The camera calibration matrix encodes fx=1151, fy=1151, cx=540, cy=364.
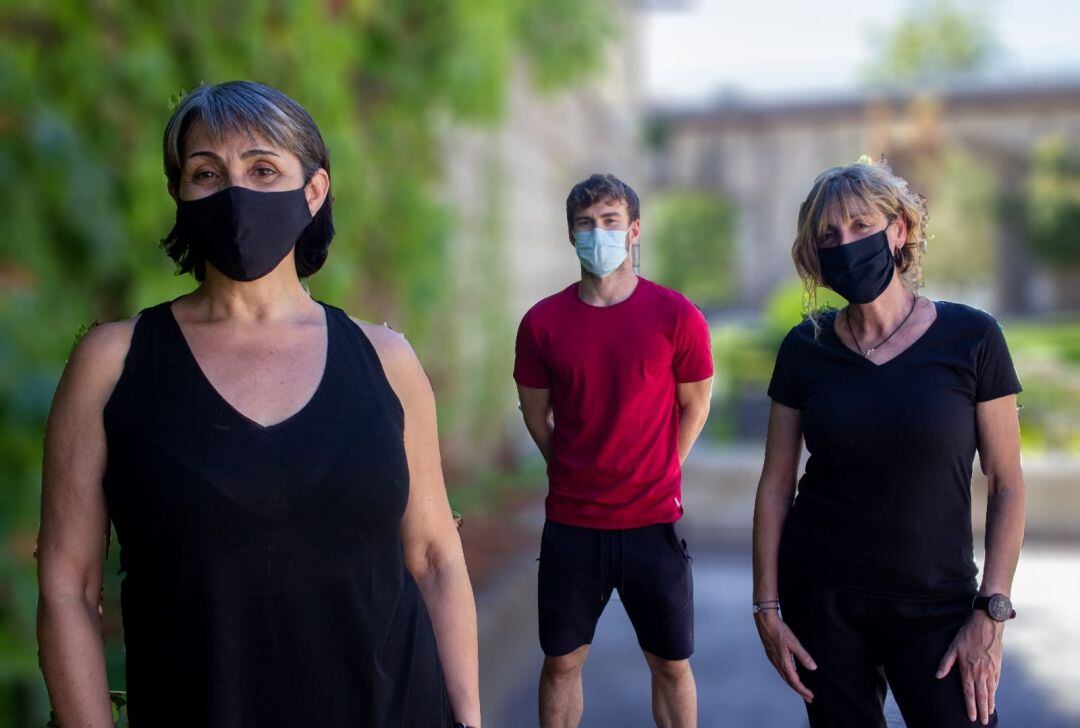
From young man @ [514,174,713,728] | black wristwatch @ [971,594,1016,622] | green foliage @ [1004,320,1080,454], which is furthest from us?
green foliage @ [1004,320,1080,454]

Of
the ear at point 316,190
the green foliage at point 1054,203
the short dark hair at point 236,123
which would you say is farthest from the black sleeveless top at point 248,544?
the green foliage at point 1054,203

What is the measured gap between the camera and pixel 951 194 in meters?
28.9

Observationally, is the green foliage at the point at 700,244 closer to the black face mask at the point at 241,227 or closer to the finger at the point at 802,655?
the finger at the point at 802,655

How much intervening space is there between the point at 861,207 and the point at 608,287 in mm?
536

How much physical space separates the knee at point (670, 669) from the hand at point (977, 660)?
1.72 feet

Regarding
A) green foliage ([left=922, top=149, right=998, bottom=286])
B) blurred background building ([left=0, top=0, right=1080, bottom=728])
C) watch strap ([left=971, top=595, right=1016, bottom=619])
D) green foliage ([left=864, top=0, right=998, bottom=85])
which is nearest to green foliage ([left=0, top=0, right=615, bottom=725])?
blurred background building ([left=0, top=0, right=1080, bottom=728])

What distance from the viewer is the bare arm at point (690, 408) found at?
8.04 ft

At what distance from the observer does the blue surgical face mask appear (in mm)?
2318

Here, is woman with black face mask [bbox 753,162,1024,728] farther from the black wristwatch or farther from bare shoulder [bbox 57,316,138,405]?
bare shoulder [bbox 57,316,138,405]

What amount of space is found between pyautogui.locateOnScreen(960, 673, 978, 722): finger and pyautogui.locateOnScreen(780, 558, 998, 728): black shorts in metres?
0.01

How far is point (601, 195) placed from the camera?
2.33m

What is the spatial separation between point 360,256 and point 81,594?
5884 millimetres

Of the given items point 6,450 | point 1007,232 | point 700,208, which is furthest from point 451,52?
point 700,208

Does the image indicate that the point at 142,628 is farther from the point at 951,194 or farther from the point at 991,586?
the point at 951,194
